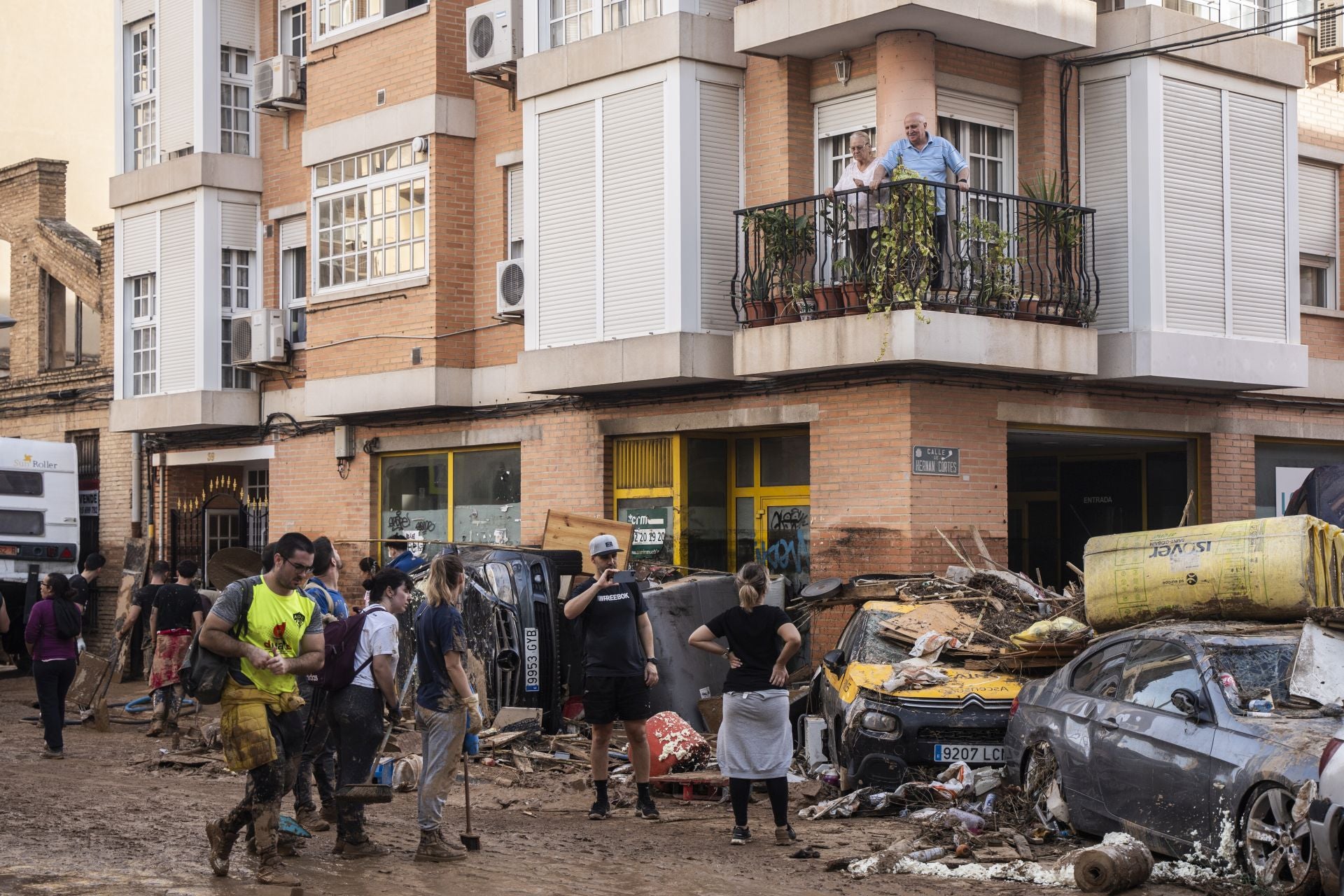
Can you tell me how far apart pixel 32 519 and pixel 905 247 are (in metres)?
15.3

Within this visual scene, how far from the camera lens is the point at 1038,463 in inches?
791

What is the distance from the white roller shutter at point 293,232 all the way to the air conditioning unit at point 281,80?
162 cm

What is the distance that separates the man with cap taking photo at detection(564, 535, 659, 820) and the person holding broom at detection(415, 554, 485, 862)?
66.7 inches

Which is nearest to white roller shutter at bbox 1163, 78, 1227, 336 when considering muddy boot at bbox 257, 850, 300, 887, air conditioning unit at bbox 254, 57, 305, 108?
muddy boot at bbox 257, 850, 300, 887

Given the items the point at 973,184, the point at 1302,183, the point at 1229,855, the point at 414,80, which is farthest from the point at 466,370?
the point at 1229,855

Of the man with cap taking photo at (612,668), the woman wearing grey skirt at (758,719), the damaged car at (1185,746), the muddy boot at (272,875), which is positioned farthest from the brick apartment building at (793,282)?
the muddy boot at (272,875)

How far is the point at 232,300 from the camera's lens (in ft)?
78.6

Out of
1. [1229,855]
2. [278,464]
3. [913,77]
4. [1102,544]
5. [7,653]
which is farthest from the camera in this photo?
[7,653]

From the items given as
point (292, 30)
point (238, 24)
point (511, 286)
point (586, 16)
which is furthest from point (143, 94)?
point (586, 16)

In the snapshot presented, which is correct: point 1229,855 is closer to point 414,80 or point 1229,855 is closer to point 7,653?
point 414,80

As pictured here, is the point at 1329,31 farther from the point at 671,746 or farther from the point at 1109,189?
the point at 671,746

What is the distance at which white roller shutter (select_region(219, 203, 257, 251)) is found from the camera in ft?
78.0

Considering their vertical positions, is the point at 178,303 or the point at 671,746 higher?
the point at 178,303

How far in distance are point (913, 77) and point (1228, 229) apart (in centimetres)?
386
